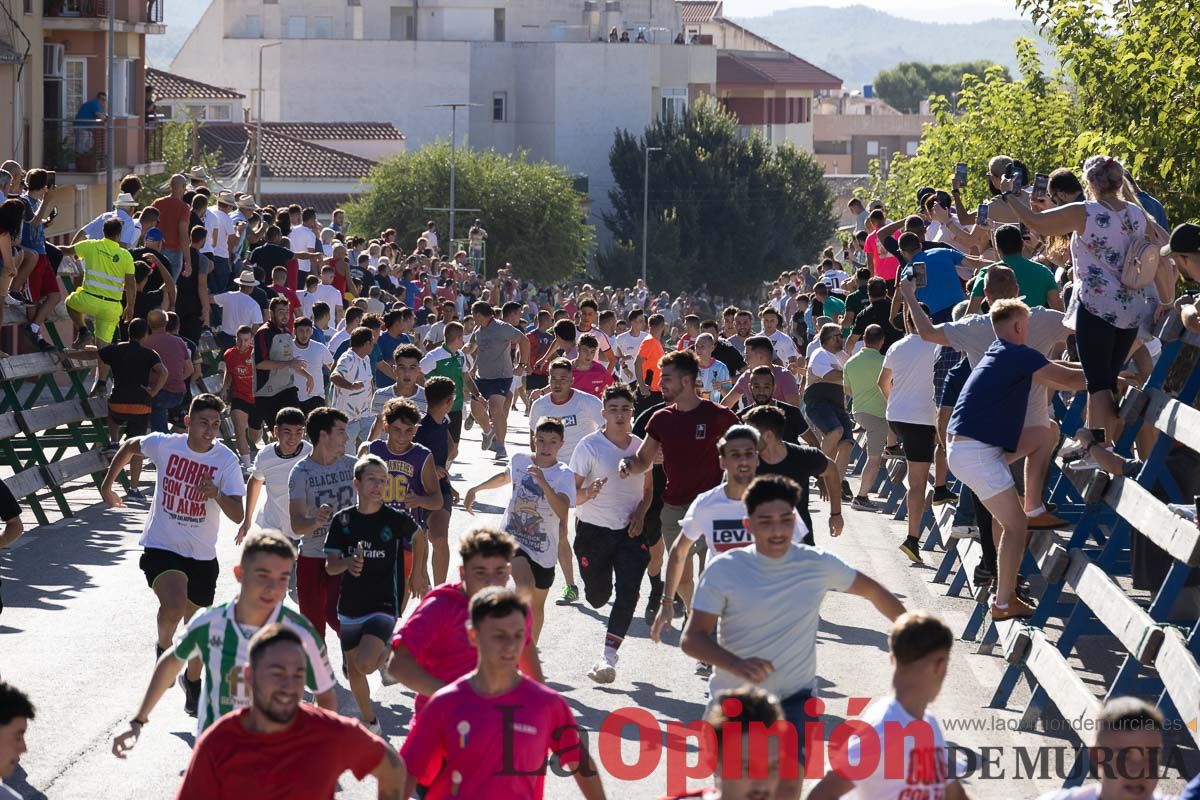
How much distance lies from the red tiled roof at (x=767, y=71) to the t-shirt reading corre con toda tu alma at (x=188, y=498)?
373 feet

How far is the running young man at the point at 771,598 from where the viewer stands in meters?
7.79

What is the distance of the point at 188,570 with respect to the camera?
11.5m

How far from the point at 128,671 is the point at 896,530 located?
978 centimetres

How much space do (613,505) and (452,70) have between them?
286 feet

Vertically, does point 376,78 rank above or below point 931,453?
above

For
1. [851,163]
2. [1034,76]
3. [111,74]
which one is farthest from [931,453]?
[851,163]

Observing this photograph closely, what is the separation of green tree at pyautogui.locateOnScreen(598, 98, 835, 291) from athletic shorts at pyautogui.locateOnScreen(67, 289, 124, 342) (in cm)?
7355

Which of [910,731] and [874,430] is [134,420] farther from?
[910,731]

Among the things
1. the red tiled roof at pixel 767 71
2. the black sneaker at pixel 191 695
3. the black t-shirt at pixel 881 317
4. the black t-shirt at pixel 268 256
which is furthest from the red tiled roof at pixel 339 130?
the black sneaker at pixel 191 695

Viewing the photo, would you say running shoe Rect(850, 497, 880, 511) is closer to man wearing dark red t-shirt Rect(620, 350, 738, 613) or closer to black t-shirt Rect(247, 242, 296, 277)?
man wearing dark red t-shirt Rect(620, 350, 738, 613)

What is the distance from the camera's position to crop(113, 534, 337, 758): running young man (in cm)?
777

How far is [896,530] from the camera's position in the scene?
2012 cm

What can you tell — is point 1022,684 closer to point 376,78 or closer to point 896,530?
point 896,530

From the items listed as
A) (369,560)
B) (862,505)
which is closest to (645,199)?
(862,505)
